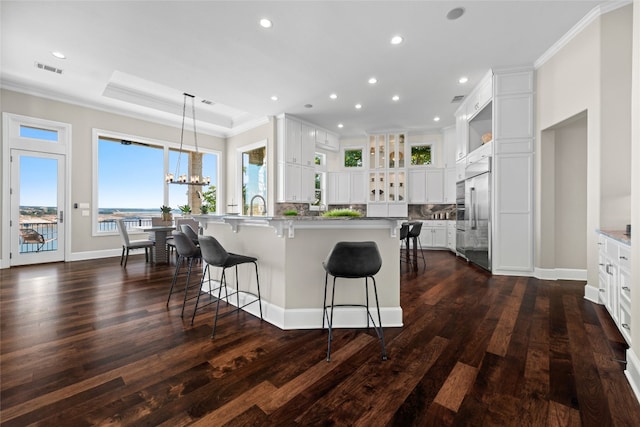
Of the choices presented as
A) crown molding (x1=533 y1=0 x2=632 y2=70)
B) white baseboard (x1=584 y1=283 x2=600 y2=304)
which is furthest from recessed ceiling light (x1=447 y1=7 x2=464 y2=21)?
white baseboard (x1=584 y1=283 x2=600 y2=304)

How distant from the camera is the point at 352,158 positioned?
8312 millimetres

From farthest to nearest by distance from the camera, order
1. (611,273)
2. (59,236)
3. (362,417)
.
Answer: (59,236)
(611,273)
(362,417)

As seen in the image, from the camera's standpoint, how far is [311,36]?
11.1ft

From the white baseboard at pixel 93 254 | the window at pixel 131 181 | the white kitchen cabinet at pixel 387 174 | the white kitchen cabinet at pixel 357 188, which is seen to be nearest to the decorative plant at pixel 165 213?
the window at pixel 131 181

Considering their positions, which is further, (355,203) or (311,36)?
(355,203)

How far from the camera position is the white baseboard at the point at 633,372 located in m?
1.56

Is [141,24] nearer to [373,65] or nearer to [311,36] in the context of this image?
[311,36]

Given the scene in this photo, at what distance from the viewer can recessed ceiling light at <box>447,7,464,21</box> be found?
2938 millimetres

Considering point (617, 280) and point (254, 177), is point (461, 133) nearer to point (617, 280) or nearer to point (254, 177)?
point (617, 280)

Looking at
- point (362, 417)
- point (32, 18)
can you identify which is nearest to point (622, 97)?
point (362, 417)

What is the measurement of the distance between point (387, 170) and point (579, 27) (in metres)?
4.53

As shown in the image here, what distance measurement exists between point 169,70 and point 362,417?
502 centimetres

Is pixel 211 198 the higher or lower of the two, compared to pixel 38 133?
lower

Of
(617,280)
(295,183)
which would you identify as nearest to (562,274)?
(617,280)
